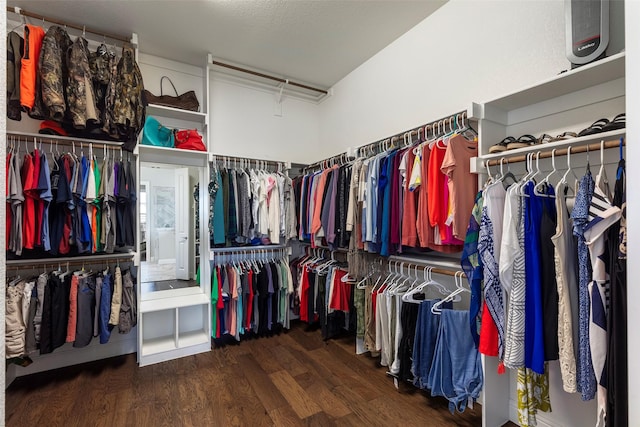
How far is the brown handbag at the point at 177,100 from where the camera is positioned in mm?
2744

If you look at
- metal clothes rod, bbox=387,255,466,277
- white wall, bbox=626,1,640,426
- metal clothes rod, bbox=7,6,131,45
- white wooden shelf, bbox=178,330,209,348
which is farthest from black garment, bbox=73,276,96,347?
white wall, bbox=626,1,640,426

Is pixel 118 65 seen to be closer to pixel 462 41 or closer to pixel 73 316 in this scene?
pixel 73 316

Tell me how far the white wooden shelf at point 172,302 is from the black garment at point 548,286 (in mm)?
2580

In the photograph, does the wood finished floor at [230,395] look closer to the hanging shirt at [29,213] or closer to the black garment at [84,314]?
the black garment at [84,314]

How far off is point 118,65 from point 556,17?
295cm

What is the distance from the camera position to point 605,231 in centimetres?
112

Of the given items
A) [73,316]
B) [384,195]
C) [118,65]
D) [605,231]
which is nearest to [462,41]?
[384,195]

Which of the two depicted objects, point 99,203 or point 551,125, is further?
point 99,203

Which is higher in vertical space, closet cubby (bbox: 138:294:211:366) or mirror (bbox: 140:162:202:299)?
mirror (bbox: 140:162:202:299)

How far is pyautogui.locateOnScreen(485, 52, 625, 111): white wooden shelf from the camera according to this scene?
125 centimetres

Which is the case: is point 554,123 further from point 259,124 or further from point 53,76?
point 53,76

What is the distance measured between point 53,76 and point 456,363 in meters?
3.12

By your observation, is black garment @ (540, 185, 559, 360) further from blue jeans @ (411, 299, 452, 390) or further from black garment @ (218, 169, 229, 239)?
black garment @ (218, 169, 229, 239)

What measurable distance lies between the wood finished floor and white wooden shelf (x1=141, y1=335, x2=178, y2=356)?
13 cm
